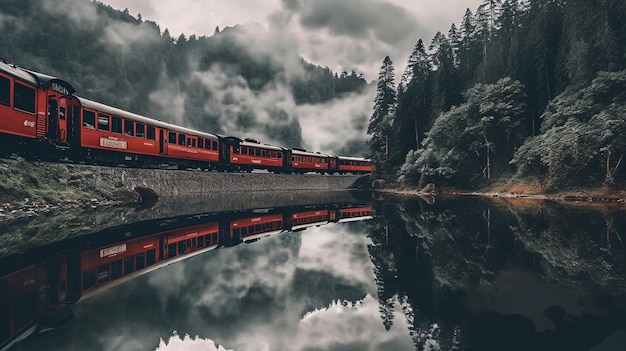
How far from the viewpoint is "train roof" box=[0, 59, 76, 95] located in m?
13.4

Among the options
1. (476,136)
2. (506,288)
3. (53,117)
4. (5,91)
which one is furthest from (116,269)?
(476,136)

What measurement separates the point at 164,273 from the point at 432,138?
143ft

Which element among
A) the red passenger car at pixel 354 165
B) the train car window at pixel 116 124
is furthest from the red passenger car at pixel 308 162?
the train car window at pixel 116 124

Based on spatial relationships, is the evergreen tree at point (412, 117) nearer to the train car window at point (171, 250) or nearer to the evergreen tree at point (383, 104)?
the evergreen tree at point (383, 104)

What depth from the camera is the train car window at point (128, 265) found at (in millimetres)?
6500

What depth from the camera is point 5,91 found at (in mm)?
13414

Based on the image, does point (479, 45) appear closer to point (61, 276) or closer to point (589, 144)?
point (589, 144)

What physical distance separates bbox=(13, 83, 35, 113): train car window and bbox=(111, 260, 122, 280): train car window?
12479 mm

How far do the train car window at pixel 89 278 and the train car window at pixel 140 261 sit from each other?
802mm

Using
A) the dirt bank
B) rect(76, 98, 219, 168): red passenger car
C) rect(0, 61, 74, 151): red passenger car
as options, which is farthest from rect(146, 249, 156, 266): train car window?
rect(76, 98, 219, 168): red passenger car

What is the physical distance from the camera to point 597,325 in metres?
3.77

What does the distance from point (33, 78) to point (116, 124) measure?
586cm

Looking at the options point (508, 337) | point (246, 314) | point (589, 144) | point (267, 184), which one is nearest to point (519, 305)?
point (508, 337)

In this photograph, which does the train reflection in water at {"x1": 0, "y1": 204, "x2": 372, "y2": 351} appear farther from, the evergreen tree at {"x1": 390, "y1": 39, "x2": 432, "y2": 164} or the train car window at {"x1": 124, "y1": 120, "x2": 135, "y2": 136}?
the evergreen tree at {"x1": 390, "y1": 39, "x2": 432, "y2": 164}
